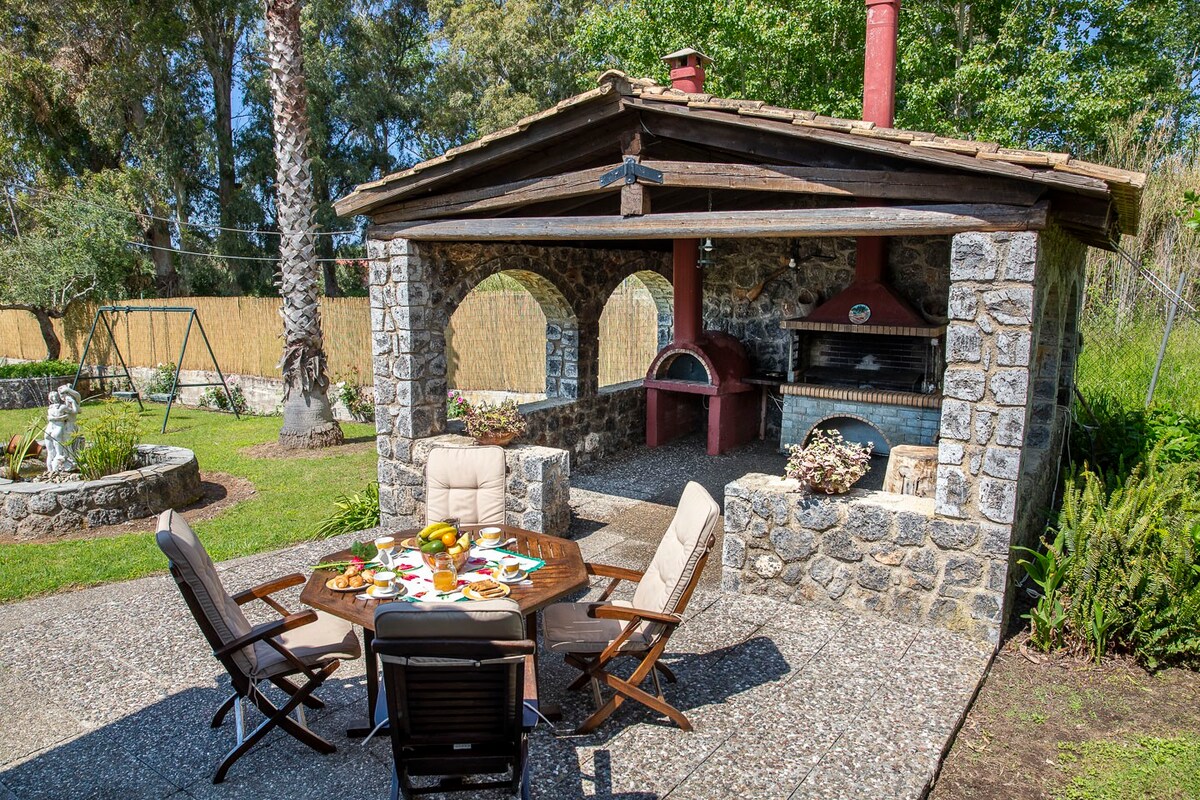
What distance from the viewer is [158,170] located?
→ 20.7 m

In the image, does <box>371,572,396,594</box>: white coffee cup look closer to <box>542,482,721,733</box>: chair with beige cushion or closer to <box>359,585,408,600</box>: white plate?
<box>359,585,408,600</box>: white plate

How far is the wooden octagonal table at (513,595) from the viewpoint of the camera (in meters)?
3.68

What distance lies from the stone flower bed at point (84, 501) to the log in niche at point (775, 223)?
437 cm

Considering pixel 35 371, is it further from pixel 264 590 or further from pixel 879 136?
pixel 879 136

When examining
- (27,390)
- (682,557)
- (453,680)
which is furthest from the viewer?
(27,390)

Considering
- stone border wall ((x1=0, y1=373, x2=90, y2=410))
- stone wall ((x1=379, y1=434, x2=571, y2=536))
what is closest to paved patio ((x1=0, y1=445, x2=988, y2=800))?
stone wall ((x1=379, y1=434, x2=571, y2=536))

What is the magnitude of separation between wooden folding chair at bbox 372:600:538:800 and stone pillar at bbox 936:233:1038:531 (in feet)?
10.6

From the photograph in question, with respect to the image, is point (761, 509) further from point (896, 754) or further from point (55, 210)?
point (55, 210)

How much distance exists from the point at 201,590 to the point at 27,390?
1600cm

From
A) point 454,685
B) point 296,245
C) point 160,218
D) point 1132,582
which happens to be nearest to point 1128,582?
point 1132,582

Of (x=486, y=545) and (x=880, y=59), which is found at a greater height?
(x=880, y=59)

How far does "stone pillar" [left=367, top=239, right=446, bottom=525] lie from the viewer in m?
6.91

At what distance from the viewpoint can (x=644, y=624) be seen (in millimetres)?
4094

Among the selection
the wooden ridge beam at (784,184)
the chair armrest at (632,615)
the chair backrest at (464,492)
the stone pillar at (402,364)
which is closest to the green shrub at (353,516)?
the stone pillar at (402,364)
